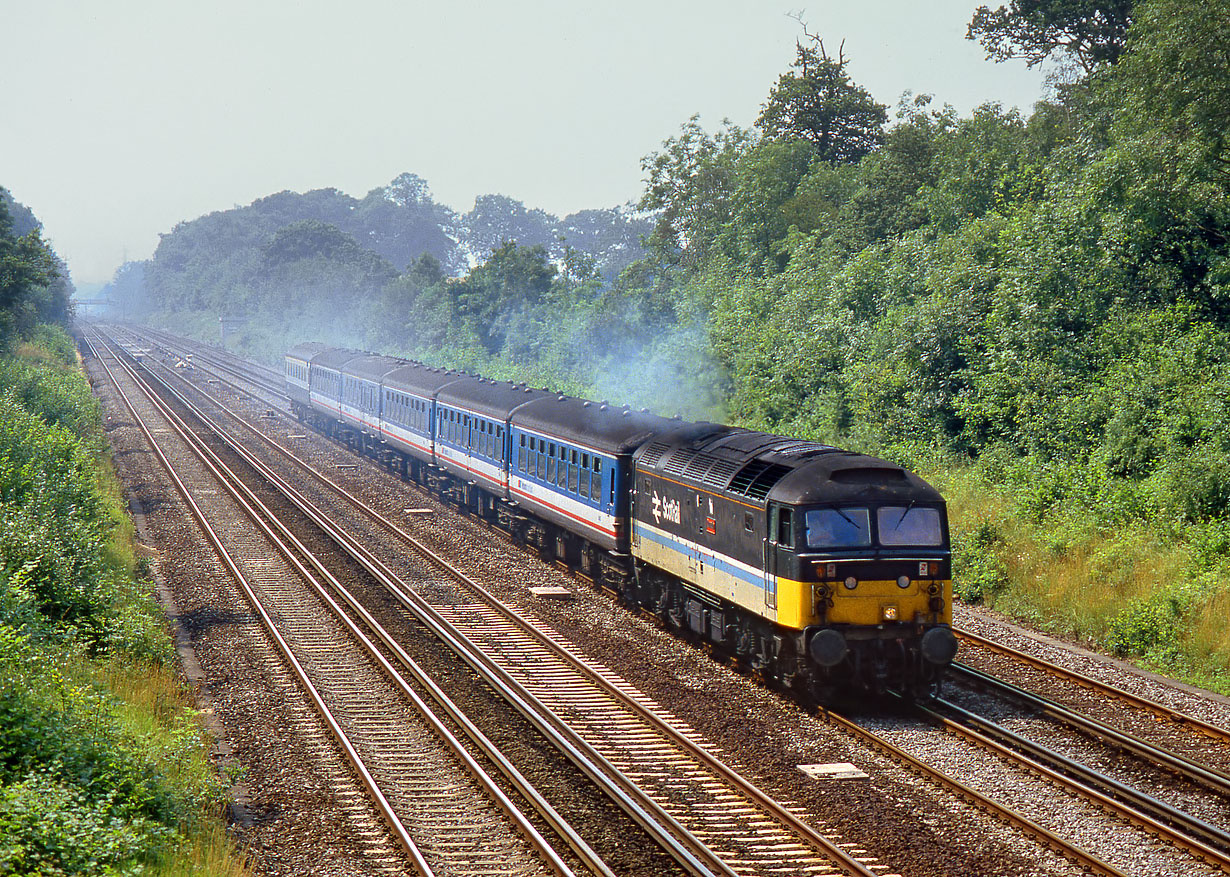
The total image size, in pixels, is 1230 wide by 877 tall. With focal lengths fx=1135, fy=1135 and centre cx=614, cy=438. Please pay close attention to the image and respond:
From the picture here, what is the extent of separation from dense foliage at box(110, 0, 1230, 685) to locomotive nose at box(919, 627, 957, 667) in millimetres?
4473

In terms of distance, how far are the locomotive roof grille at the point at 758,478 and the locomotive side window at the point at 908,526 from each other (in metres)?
1.41

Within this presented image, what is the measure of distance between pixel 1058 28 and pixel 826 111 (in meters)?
15.7

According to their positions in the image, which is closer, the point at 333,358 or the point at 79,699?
the point at 79,699

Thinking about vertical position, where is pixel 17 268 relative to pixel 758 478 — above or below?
above

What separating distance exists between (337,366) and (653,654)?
32656mm

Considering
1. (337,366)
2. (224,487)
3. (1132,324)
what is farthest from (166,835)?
(337,366)

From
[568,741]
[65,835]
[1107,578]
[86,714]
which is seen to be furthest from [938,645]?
[65,835]

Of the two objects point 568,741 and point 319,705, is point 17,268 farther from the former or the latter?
point 568,741

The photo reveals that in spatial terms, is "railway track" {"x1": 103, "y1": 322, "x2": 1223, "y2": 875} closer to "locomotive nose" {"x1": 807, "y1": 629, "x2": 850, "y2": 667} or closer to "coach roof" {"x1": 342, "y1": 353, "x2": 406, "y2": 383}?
"locomotive nose" {"x1": 807, "y1": 629, "x2": 850, "y2": 667}

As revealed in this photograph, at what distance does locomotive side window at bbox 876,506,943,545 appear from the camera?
14750 millimetres

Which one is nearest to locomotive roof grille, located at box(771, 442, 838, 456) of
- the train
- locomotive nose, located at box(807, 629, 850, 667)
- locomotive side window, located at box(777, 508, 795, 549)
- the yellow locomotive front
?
the train

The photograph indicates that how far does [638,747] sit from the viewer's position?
13.5m

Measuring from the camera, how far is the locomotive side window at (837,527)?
14.5 m

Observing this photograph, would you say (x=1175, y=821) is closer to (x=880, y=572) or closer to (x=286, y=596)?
(x=880, y=572)
